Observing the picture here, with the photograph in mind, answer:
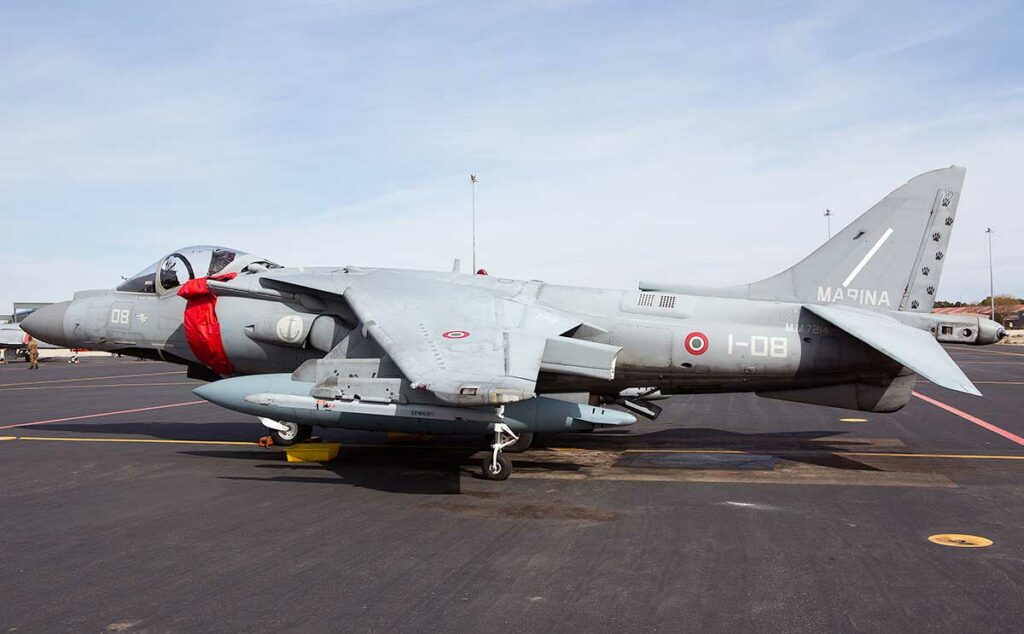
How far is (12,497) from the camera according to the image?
394 inches

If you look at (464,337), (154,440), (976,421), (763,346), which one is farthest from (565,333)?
(976,421)

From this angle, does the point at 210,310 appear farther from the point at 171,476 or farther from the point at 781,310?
the point at 781,310

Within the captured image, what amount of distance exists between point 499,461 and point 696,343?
12.2 feet

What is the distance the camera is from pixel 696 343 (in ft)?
39.9

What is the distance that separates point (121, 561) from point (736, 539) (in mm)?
5844

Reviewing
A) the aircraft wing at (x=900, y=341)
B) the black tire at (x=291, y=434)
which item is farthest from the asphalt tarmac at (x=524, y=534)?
the aircraft wing at (x=900, y=341)

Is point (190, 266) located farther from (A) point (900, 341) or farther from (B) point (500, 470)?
(A) point (900, 341)

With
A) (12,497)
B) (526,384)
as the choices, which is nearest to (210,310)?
(12,497)

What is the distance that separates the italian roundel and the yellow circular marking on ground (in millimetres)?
4851

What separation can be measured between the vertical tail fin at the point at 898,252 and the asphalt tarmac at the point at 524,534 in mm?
2602

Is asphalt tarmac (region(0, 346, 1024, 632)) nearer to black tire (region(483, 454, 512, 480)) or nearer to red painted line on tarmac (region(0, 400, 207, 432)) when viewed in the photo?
black tire (region(483, 454, 512, 480))

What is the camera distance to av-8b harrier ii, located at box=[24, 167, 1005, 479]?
10.9 meters

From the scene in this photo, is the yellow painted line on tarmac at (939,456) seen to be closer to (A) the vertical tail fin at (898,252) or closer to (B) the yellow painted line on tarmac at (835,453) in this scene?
(B) the yellow painted line on tarmac at (835,453)

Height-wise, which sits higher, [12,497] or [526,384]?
[526,384]
